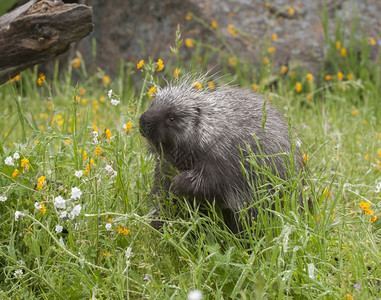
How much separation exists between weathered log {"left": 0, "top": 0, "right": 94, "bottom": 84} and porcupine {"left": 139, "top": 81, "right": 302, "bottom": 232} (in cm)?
75

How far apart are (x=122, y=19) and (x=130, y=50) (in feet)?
1.45

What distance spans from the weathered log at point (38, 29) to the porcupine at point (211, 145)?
75 centimetres

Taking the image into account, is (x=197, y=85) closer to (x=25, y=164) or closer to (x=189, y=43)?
(x=25, y=164)

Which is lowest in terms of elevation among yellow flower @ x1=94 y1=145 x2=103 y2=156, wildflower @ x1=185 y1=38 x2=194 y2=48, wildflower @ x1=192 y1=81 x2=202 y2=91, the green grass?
wildflower @ x1=185 y1=38 x2=194 y2=48

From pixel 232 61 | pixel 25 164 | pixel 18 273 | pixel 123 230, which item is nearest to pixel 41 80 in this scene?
pixel 25 164

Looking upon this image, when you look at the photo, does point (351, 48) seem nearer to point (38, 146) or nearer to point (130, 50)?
point (130, 50)

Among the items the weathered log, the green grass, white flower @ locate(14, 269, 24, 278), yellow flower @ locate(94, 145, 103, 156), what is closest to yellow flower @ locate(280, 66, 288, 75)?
the green grass

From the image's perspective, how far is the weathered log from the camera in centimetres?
363

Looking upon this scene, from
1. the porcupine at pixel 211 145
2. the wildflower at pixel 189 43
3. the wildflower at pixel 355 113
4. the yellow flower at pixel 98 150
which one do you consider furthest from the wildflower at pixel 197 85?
the wildflower at pixel 189 43

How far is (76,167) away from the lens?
357cm

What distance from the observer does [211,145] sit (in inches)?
130

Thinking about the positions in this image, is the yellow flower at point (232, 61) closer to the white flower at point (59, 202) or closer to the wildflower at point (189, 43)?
the wildflower at point (189, 43)

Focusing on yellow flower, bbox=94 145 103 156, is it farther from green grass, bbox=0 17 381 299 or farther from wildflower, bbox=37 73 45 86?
wildflower, bbox=37 73 45 86

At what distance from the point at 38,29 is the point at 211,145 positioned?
139 cm
